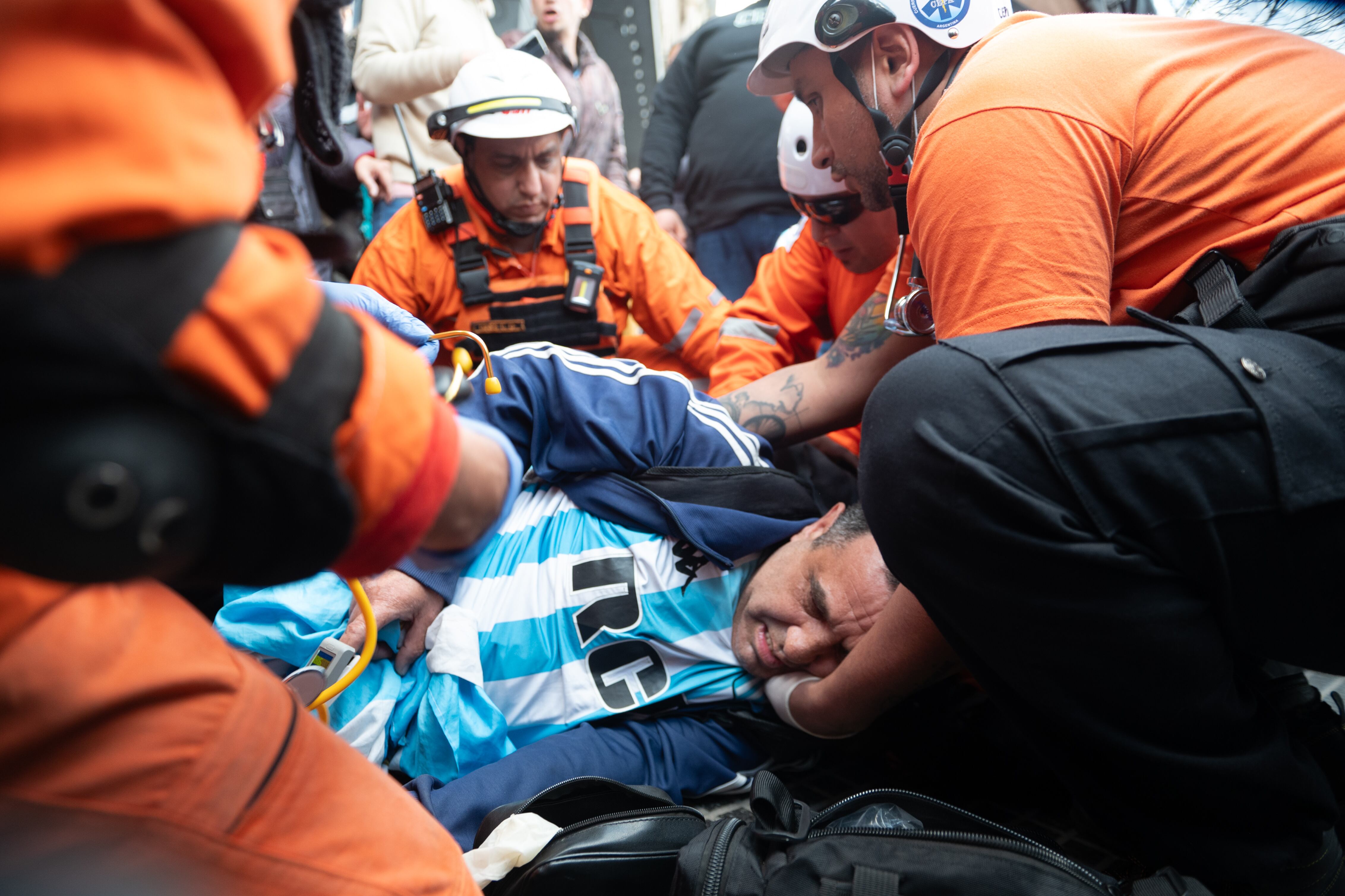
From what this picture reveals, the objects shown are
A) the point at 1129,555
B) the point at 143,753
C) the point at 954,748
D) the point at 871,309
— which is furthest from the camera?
the point at 871,309

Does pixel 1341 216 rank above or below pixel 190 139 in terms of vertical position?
below

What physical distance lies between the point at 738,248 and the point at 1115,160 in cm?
269

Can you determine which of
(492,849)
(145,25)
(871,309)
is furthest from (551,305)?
(145,25)

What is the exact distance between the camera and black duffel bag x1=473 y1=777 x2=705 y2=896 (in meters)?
1.19

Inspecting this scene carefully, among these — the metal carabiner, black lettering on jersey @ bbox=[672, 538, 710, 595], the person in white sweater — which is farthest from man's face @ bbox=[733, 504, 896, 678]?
the person in white sweater

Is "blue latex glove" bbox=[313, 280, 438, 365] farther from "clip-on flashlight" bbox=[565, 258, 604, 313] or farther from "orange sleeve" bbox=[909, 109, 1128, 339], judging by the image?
"clip-on flashlight" bbox=[565, 258, 604, 313]

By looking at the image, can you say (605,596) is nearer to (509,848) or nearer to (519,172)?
(509,848)

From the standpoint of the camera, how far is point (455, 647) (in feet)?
5.31

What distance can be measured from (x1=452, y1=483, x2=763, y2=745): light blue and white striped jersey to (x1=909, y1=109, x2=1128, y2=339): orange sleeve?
88cm

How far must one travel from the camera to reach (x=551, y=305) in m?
3.26

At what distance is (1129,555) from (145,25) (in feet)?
3.58

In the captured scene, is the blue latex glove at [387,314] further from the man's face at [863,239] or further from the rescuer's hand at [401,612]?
the man's face at [863,239]

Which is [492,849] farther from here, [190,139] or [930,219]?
[930,219]

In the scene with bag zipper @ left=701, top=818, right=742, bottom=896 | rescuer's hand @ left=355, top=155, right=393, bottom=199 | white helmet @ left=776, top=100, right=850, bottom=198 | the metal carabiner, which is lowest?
bag zipper @ left=701, top=818, right=742, bottom=896
